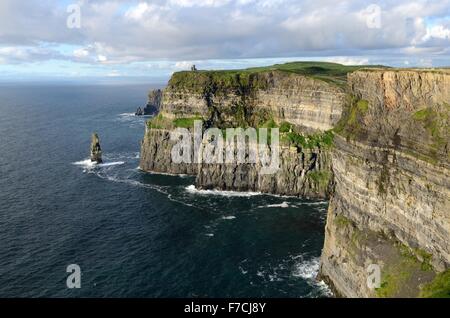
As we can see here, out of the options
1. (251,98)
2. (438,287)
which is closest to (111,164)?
(251,98)

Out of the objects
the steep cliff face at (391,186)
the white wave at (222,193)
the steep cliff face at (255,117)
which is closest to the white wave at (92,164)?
the steep cliff face at (255,117)

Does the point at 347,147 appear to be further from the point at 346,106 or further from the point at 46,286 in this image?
the point at 46,286

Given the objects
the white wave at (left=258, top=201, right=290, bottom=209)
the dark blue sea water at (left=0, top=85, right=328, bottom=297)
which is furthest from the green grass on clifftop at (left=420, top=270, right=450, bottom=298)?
the white wave at (left=258, top=201, right=290, bottom=209)

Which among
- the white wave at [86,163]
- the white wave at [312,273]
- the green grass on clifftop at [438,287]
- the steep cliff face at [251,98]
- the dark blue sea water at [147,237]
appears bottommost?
the white wave at [312,273]

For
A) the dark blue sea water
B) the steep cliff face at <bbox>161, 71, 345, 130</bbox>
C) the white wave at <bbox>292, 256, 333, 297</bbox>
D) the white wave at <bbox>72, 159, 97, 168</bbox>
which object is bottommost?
the white wave at <bbox>292, 256, 333, 297</bbox>

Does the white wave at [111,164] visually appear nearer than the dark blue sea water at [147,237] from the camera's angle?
No

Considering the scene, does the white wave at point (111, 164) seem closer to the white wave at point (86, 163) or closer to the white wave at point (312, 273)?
the white wave at point (86, 163)

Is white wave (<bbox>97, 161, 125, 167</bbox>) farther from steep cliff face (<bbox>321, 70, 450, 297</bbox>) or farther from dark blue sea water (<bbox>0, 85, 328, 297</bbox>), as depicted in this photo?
steep cliff face (<bbox>321, 70, 450, 297</bbox>)
